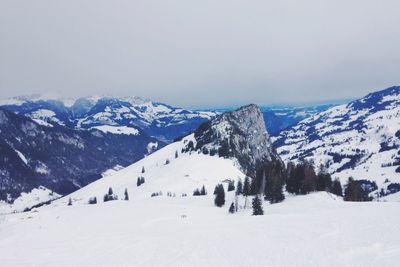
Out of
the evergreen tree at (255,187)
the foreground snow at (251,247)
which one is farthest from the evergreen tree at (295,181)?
the foreground snow at (251,247)

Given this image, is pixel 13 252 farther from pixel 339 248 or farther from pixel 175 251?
pixel 339 248

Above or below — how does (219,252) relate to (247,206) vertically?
above

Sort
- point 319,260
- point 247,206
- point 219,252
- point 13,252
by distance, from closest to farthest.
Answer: point 319,260 < point 219,252 < point 13,252 < point 247,206

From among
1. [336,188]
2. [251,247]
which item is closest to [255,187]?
[336,188]

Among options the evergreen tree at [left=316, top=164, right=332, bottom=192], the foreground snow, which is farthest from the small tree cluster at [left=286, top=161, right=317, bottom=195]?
the foreground snow

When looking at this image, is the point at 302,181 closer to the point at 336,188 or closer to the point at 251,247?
the point at 336,188

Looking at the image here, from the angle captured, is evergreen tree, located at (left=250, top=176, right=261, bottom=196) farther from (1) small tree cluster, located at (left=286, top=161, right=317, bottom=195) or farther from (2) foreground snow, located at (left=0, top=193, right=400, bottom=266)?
(2) foreground snow, located at (left=0, top=193, right=400, bottom=266)

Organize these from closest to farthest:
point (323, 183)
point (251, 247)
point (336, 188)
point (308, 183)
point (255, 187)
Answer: point (251, 247) → point (308, 183) → point (323, 183) → point (336, 188) → point (255, 187)

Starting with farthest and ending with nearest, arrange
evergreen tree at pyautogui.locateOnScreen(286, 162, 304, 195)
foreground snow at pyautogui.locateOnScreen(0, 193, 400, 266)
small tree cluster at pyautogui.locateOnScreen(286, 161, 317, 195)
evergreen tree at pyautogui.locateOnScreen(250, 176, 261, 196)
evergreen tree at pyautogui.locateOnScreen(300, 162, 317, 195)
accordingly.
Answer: evergreen tree at pyautogui.locateOnScreen(250, 176, 261, 196)
evergreen tree at pyautogui.locateOnScreen(286, 162, 304, 195)
small tree cluster at pyautogui.locateOnScreen(286, 161, 317, 195)
evergreen tree at pyautogui.locateOnScreen(300, 162, 317, 195)
foreground snow at pyautogui.locateOnScreen(0, 193, 400, 266)

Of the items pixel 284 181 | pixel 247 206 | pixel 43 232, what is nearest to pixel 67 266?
pixel 43 232

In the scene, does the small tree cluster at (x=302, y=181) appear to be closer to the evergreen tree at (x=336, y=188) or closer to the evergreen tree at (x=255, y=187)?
the evergreen tree at (x=336, y=188)

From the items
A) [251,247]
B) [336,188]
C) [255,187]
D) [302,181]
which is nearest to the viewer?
[251,247]
